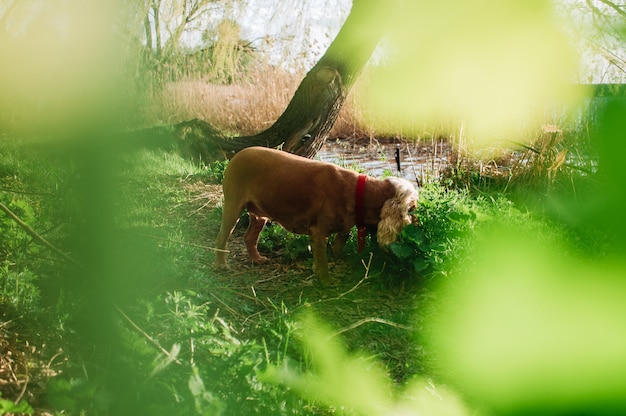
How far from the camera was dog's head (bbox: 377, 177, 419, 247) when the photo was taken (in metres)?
2.52

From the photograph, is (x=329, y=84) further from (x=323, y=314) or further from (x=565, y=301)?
(x=565, y=301)

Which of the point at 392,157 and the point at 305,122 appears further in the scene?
the point at 392,157

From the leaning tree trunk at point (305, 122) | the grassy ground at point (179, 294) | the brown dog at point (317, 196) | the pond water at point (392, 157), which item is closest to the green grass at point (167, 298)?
the grassy ground at point (179, 294)

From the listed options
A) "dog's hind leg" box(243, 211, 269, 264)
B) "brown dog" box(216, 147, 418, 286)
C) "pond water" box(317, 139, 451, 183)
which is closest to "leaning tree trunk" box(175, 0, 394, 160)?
"pond water" box(317, 139, 451, 183)

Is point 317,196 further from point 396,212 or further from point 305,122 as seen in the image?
point 305,122

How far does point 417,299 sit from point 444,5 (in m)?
2.29

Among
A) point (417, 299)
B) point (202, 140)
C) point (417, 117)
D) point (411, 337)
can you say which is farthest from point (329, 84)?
point (417, 117)

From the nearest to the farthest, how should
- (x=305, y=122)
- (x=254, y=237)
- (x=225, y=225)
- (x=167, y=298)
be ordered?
(x=167, y=298) < (x=225, y=225) < (x=254, y=237) < (x=305, y=122)

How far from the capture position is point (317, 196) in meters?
2.61

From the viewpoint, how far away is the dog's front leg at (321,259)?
2662mm

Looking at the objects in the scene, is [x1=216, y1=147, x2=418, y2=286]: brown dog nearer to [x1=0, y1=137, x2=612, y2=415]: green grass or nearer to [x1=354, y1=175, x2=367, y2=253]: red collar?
[x1=354, y1=175, x2=367, y2=253]: red collar

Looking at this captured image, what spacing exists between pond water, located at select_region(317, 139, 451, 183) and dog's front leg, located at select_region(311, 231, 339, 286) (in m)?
0.88

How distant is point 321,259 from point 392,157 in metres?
2.52

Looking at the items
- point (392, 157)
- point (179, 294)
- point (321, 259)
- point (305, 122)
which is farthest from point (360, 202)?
point (392, 157)
